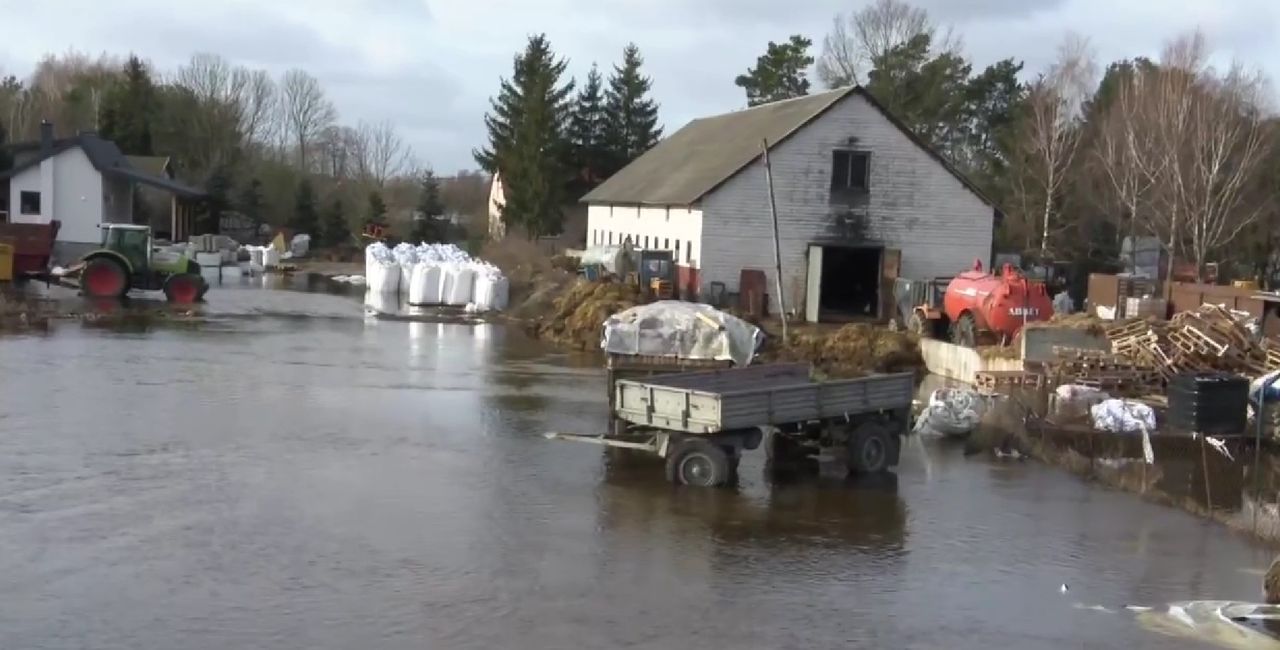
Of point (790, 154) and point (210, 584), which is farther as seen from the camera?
point (790, 154)

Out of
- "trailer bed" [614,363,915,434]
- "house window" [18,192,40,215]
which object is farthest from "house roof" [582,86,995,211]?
"house window" [18,192,40,215]

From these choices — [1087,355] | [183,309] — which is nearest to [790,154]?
[1087,355]

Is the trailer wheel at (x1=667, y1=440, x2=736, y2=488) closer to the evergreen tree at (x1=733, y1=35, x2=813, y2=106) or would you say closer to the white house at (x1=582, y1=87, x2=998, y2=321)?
the white house at (x1=582, y1=87, x2=998, y2=321)

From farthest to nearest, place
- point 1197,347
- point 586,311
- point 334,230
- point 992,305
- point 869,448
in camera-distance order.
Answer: point 334,230 < point 586,311 < point 992,305 < point 1197,347 < point 869,448

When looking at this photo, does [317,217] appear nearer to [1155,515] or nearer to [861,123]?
[861,123]

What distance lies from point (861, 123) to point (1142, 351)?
15.0 meters

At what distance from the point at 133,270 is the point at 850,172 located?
20424mm

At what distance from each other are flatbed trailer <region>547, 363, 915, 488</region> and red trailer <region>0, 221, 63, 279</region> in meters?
27.5

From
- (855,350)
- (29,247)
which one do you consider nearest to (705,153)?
(855,350)

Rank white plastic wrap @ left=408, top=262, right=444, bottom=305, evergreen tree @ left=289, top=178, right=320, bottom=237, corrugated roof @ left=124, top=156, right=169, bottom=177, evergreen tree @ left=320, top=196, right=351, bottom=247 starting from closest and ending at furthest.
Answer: white plastic wrap @ left=408, top=262, right=444, bottom=305 → corrugated roof @ left=124, top=156, right=169, bottom=177 → evergreen tree @ left=320, top=196, right=351, bottom=247 → evergreen tree @ left=289, top=178, right=320, bottom=237

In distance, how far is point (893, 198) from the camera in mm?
38688

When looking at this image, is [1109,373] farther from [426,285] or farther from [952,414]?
[426,285]

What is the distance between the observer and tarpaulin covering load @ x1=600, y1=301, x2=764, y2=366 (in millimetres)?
23422

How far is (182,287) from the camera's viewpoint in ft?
133
